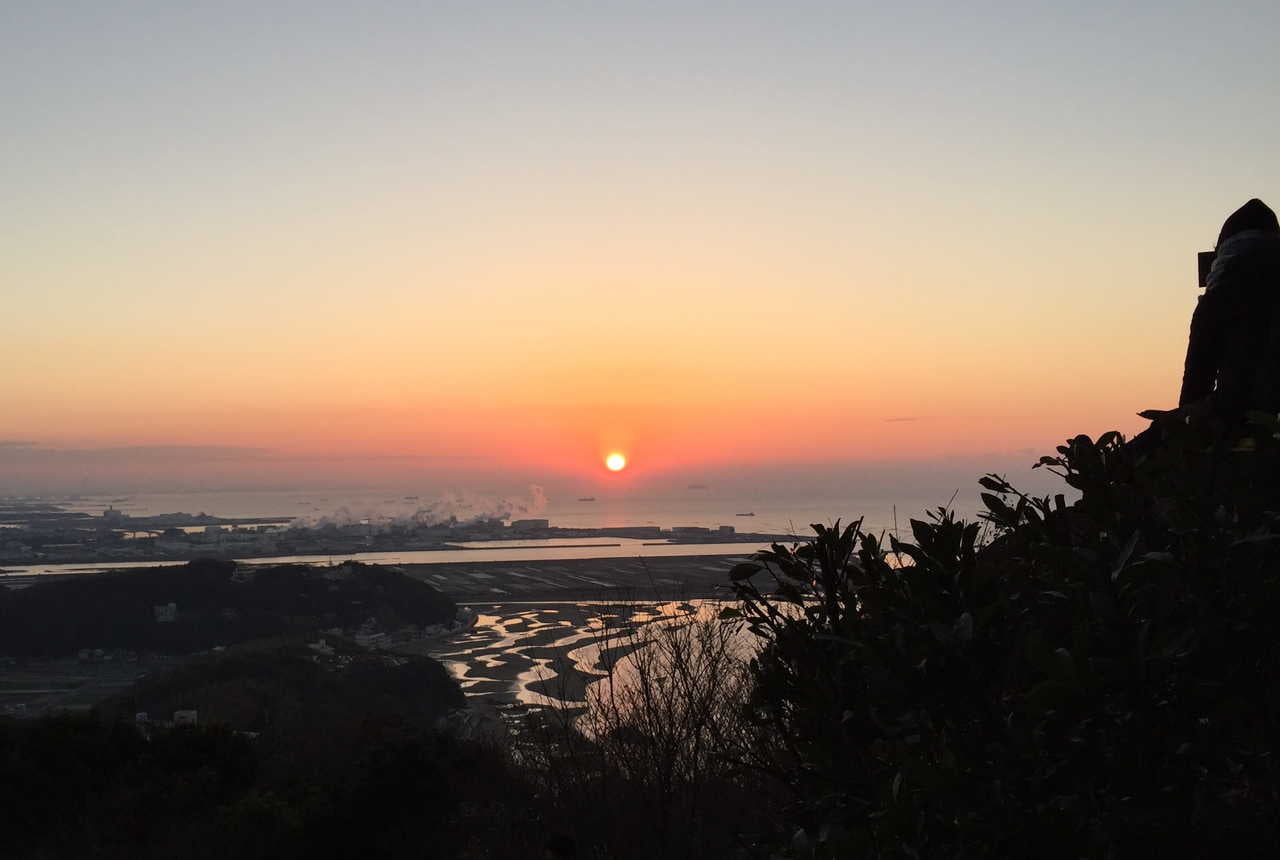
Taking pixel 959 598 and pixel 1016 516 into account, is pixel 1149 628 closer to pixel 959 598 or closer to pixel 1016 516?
pixel 959 598

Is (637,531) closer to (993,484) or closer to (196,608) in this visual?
(196,608)

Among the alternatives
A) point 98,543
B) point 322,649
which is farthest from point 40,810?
point 98,543

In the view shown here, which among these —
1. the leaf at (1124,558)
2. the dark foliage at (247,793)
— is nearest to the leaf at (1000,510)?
the leaf at (1124,558)

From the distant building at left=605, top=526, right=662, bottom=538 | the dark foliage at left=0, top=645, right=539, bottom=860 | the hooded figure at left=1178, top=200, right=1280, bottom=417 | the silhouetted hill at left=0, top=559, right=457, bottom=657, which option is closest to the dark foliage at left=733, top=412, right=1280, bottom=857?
the hooded figure at left=1178, top=200, right=1280, bottom=417

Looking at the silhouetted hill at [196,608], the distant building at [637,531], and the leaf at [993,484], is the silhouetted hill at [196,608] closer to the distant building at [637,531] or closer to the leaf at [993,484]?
the leaf at [993,484]

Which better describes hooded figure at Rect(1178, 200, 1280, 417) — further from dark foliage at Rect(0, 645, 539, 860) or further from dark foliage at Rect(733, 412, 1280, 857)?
dark foliage at Rect(0, 645, 539, 860)

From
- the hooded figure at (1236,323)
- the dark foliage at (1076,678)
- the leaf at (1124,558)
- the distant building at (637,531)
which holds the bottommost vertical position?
the distant building at (637,531)
